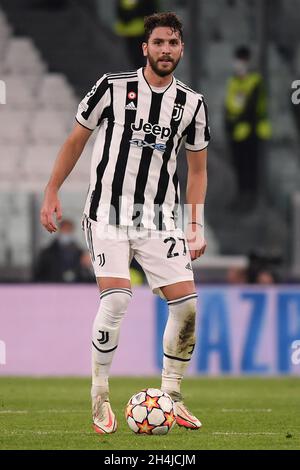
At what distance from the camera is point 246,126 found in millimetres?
17078

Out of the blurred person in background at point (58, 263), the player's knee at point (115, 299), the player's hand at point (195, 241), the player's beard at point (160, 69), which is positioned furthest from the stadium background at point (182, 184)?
the player's beard at point (160, 69)

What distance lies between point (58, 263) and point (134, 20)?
4.32m

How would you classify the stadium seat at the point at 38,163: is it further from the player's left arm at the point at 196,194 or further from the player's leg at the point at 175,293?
the player's leg at the point at 175,293

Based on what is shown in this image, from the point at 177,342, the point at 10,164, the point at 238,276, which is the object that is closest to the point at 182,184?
the point at 238,276

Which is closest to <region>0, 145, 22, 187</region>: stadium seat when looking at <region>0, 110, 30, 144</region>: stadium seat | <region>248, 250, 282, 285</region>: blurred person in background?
<region>0, 110, 30, 144</region>: stadium seat

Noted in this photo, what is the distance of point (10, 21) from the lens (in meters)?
19.2

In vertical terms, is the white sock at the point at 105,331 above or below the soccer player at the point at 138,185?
below

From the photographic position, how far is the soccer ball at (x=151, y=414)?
7.20m

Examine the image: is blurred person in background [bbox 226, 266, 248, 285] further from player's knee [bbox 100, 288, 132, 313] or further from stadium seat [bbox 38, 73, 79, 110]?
player's knee [bbox 100, 288, 132, 313]

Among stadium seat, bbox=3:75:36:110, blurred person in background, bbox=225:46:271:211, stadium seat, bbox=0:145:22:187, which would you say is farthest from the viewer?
stadium seat, bbox=3:75:36:110

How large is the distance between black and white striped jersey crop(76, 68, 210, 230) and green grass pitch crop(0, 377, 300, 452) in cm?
114

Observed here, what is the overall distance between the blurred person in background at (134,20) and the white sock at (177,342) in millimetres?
10308

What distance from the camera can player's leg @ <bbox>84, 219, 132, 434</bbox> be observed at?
7.27m

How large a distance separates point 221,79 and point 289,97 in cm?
92
